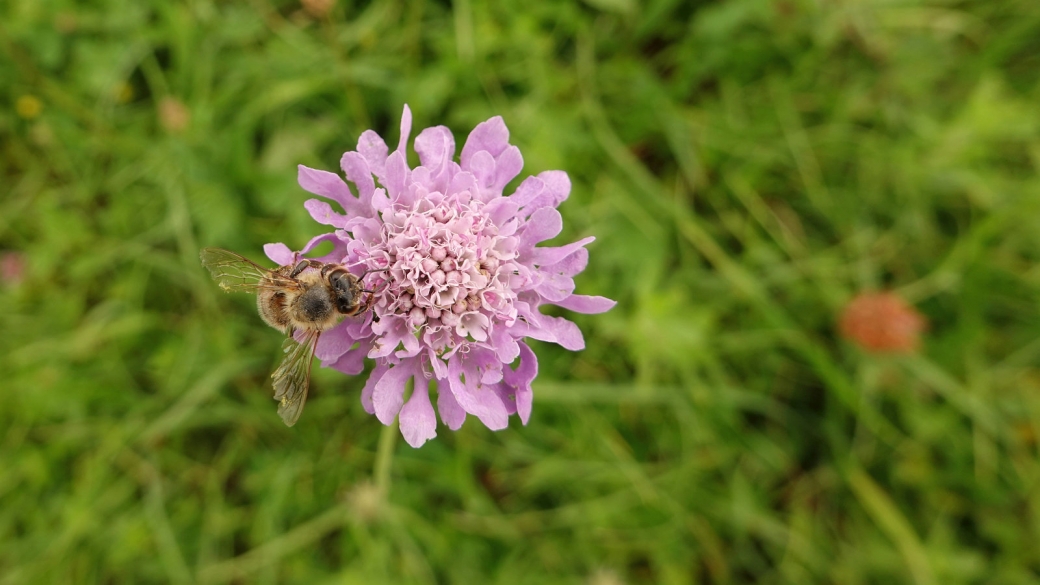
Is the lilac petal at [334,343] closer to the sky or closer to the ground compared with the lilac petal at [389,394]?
closer to the sky

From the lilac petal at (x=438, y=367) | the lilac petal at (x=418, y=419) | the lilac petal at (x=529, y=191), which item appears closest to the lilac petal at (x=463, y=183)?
the lilac petal at (x=529, y=191)

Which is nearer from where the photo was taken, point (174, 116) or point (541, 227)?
point (541, 227)

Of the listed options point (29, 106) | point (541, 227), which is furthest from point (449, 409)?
point (29, 106)

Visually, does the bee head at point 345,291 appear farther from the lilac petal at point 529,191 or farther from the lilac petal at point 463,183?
the lilac petal at point 529,191

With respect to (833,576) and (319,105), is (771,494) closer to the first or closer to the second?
(833,576)

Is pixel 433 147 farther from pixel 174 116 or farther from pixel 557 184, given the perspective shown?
pixel 174 116

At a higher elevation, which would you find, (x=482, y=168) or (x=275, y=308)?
(x=482, y=168)

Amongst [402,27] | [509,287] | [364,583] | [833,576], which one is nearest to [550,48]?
[402,27]
